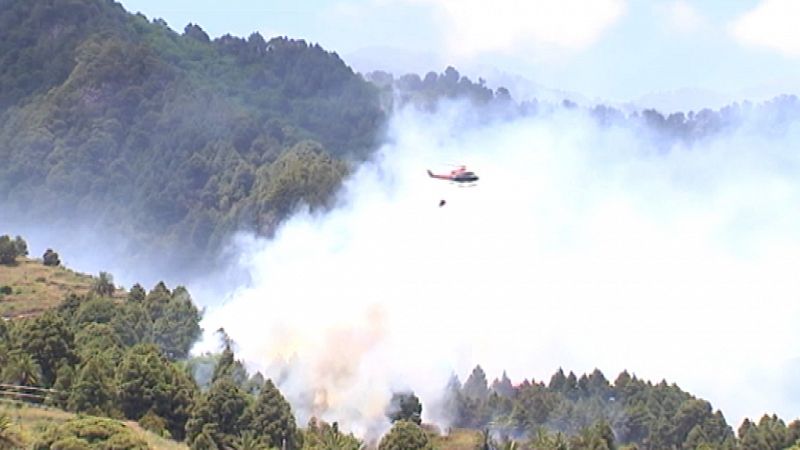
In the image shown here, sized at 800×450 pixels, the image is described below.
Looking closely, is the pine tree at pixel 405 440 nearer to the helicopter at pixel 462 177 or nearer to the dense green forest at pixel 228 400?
the dense green forest at pixel 228 400

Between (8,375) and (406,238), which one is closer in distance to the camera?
(8,375)

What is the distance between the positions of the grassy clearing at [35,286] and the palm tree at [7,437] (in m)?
72.5

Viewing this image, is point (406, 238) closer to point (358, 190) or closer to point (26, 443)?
point (358, 190)

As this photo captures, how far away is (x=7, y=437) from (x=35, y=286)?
86.2 metres

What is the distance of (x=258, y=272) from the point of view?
568 feet

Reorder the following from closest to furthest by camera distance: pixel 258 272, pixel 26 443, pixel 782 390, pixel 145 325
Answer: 1. pixel 26 443
2. pixel 145 325
3. pixel 782 390
4. pixel 258 272

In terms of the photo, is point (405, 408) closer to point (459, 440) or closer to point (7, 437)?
point (459, 440)

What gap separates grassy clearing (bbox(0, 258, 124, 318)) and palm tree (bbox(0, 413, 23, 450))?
72542mm

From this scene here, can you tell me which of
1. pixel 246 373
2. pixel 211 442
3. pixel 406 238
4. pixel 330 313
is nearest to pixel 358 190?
pixel 406 238

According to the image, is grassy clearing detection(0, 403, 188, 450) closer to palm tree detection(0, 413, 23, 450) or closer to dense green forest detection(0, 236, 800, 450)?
dense green forest detection(0, 236, 800, 450)

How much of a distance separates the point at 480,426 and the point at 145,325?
32.5m

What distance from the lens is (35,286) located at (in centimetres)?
13800

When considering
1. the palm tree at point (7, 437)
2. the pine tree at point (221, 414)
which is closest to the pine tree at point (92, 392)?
the pine tree at point (221, 414)

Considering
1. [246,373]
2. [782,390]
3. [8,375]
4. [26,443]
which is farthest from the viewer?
[782,390]
